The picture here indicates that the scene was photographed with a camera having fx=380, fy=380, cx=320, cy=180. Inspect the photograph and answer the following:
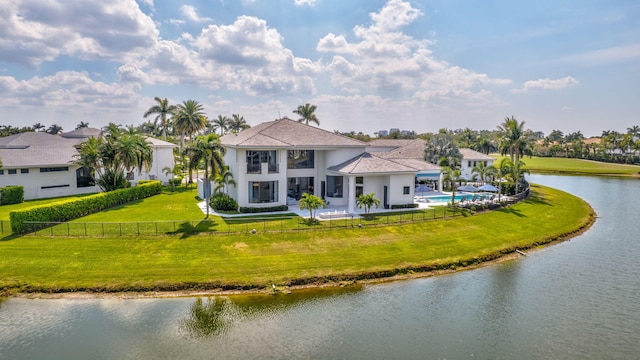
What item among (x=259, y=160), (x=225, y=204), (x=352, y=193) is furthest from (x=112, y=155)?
(x=352, y=193)

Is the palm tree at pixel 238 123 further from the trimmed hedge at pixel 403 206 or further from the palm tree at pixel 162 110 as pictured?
the trimmed hedge at pixel 403 206

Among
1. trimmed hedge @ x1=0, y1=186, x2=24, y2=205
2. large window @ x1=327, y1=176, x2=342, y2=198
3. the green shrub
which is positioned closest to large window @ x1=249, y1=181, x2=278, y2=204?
the green shrub

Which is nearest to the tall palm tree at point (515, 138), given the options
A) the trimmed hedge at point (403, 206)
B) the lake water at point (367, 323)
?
the trimmed hedge at point (403, 206)

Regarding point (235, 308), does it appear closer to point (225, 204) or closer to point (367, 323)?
point (367, 323)

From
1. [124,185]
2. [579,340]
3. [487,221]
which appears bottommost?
[579,340]

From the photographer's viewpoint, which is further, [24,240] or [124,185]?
[124,185]

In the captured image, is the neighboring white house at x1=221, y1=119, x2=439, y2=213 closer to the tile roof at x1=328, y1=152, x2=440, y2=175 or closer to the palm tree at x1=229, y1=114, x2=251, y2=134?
the tile roof at x1=328, y1=152, x2=440, y2=175

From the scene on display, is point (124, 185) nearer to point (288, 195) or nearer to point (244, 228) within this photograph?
point (288, 195)

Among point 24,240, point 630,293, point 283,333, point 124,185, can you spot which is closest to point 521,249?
point 630,293
